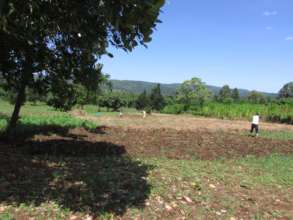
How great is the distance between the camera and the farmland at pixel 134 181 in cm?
523

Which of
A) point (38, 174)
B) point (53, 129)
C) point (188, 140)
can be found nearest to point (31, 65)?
point (53, 129)

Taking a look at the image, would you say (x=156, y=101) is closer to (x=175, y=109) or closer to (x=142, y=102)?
(x=142, y=102)

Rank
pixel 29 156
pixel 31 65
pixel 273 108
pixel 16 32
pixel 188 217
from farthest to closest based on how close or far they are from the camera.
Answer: pixel 273 108 < pixel 31 65 < pixel 29 156 < pixel 16 32 < pixel 188 217

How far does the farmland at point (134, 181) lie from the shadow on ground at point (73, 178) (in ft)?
0.05

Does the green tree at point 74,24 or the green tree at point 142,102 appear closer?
the green tree at point 74,24

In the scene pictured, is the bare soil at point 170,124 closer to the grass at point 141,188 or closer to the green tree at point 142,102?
the grass at point 141,188

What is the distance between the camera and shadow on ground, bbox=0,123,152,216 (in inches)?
209

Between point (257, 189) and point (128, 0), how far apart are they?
4776mm

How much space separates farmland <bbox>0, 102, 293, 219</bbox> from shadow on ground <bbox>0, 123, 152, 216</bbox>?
0.01 metres

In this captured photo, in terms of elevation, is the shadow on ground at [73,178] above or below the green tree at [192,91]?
below

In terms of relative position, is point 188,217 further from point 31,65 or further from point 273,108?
point 273,108

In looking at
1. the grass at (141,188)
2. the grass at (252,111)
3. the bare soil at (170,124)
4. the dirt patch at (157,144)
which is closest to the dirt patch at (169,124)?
the bare soil at (170,124)

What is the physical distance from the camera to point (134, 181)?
6.55 metres

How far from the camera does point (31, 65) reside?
1109 centimetres
